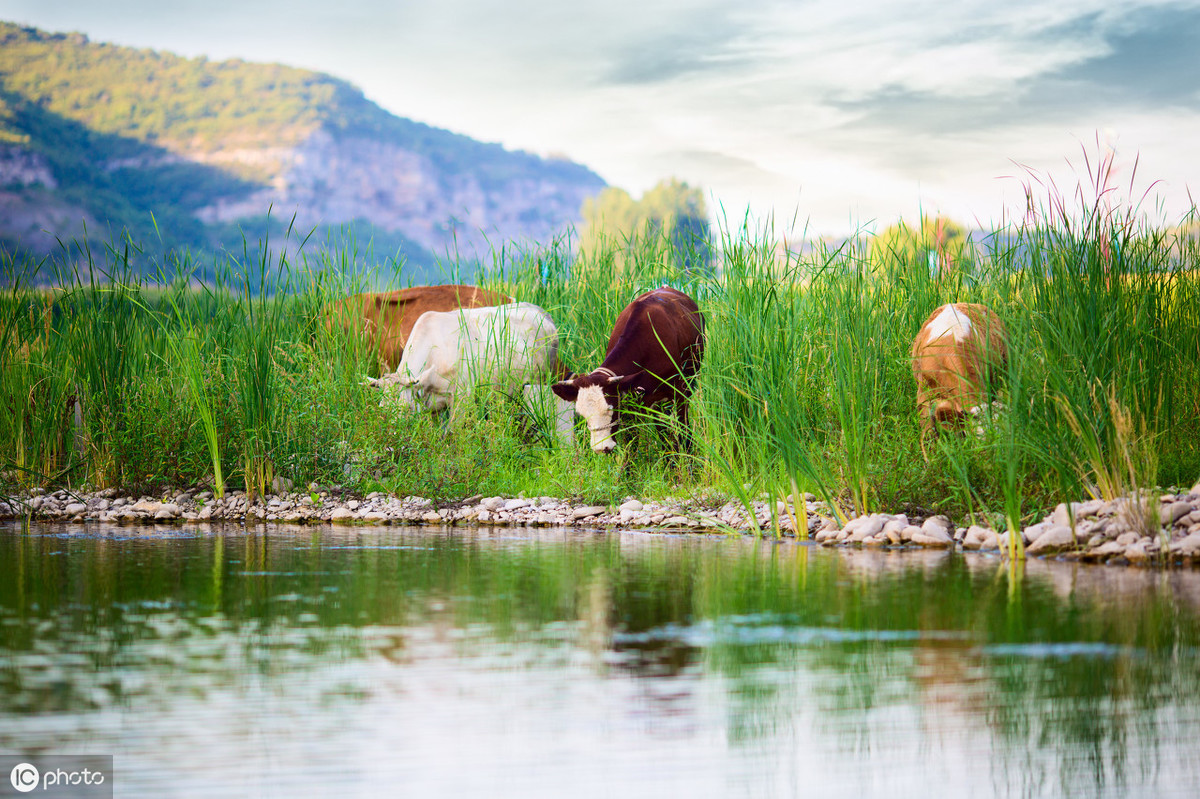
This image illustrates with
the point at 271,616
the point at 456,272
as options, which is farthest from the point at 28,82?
the point at 271,616

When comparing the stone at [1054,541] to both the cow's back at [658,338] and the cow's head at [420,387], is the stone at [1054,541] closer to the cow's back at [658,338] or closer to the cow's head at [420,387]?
the cow's back at [658,338]

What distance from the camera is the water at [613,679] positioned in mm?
2764

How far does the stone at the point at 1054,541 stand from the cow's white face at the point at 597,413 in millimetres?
3659

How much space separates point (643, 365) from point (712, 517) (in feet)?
6.37

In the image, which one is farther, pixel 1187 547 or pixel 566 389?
pixel 566 389

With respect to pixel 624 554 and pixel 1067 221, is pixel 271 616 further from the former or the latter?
pixel 1067 221

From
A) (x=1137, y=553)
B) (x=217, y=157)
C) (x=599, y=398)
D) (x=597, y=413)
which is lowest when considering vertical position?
(x=1137, y=553)

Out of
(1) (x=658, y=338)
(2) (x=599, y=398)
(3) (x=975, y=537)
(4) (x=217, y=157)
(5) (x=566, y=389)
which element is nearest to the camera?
(3) (x=975, y=537)

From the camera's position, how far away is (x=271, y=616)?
465 cm

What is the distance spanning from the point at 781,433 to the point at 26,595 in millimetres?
4235

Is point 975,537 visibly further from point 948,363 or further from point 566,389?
point 566,389

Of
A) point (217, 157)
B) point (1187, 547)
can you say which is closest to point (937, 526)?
point (1187, 547)

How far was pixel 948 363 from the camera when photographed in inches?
327

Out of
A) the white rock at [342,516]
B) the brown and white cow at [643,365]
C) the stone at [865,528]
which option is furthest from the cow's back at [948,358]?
the white rock at [342,516]
